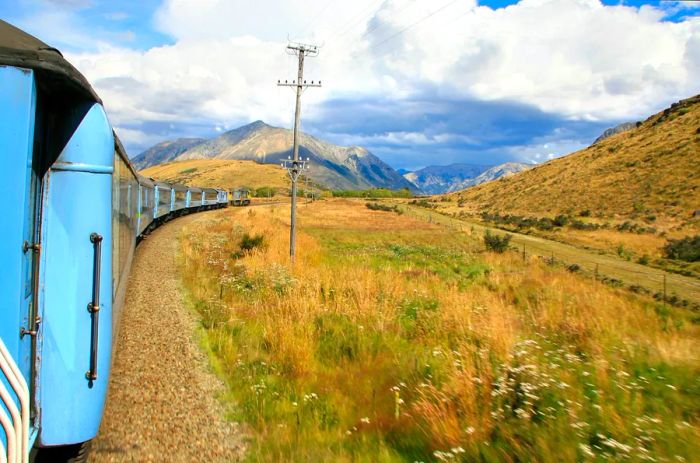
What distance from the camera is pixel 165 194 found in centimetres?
2673

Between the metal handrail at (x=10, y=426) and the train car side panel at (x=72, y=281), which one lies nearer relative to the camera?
the metal handrail at (x=10, y=426)

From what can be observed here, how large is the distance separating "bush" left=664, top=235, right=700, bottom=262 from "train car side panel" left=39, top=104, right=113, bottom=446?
108ft

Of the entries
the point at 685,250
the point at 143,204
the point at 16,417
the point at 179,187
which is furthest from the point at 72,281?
the point at 685,250

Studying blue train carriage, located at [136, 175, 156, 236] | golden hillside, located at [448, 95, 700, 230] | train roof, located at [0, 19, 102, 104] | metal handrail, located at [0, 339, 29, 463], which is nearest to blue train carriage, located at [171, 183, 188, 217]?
blue train carriage, located at [136, 175, 156, 236]

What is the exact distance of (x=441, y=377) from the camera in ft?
17.2

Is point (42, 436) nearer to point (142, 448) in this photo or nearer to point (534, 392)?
point (142, 448)

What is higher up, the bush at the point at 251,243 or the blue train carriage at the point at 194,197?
the blue train carriage at the point at 194,197

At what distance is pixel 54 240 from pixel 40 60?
119 centimetres

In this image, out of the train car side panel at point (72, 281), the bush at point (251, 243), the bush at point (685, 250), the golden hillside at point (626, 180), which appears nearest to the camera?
the train car side panel at point (72, 281)

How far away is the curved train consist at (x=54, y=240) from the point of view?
2.84 metres

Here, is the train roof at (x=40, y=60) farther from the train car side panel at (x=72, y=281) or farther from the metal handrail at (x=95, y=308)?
the metal handrail at (x=95, y=308)

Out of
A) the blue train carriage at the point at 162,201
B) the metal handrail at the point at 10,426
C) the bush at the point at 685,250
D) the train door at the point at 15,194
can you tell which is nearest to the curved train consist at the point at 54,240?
the train door at the point at 15,194

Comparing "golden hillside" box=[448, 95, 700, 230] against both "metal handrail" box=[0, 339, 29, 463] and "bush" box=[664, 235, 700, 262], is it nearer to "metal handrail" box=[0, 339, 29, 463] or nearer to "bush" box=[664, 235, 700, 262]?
"bush" box=[664, 235, 700, 262]

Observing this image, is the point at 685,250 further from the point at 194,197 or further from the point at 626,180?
the point at 194,197
